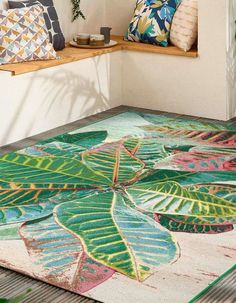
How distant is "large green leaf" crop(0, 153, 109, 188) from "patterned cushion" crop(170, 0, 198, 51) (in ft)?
5.44

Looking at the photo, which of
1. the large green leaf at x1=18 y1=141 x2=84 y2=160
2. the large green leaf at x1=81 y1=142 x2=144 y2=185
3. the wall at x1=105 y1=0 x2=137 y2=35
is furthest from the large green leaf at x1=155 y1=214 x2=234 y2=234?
the wall at x1=105 y1=0 x2=137 y2=35

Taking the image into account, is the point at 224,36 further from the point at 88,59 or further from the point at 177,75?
the point at 88,59

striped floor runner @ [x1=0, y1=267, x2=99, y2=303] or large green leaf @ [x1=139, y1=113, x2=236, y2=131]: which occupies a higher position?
striped floor runner @ [x1=0, y1=267, x2=99, y2=303]

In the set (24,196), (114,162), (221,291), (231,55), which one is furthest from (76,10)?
(221,291)

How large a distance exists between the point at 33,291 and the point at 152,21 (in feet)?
11.5

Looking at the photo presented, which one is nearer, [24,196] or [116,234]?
[116,234]

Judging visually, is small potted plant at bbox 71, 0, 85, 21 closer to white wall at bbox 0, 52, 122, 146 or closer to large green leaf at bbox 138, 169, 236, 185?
white wall at bbox 0, 52, 122, 146

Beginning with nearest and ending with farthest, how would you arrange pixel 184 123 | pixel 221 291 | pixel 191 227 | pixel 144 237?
pixel 221 291 → pixel 144 237 → pixel 191 227 → pixel 184 123

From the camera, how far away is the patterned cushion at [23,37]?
541 centimetres

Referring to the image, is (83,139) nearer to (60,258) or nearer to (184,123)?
(184,123)

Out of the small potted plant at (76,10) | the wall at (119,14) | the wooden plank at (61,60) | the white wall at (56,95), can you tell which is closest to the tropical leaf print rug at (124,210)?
the white wall at (56,95)

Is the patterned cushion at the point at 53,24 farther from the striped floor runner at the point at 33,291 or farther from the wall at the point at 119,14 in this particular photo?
the striped floor runner at the point at 33,291

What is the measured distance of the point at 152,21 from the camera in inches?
242

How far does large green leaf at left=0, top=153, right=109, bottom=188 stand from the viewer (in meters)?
4.48
